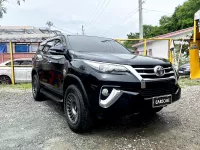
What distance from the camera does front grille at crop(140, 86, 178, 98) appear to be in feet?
10.4

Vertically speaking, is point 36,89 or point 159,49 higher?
point 159,49

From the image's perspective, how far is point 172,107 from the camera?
5125 mm

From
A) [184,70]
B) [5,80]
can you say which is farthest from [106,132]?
[184,70]

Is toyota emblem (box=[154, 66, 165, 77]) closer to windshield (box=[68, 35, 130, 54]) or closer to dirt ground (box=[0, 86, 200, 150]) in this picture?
dirt ground (box=[0, 86, 200, 150])

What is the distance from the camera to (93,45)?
4.52m

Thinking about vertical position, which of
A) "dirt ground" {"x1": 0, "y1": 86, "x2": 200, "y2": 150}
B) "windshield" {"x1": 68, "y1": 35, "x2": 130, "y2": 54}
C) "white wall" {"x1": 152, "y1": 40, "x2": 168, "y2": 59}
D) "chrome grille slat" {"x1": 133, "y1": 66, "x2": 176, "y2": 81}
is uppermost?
"white wall" {"x1": 152, "y1": 40, "x2": 168, "y2": 59}

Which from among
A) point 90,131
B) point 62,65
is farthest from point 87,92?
point 62,65

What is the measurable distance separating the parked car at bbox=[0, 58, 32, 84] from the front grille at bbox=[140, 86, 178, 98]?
7296mm

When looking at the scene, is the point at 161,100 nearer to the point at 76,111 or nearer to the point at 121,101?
the point at 121,101

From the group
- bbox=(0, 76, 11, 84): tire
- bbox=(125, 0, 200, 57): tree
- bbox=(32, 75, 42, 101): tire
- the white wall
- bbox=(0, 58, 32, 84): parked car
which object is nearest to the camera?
bbox=(32, 75, 42, 101): tire

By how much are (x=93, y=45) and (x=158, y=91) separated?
1.80 m

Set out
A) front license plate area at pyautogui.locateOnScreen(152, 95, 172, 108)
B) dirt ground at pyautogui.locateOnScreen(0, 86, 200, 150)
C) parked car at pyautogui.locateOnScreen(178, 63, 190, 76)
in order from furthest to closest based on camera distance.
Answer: parked car at pyautogui.locateOnScreen(178, 63, 190, 76) < front license plate area at pyautogui.locateOnScreen(152, 95, 172, 108) < dirt ground at pyautogui.locateOnScreen(0, 86, 200, 150)

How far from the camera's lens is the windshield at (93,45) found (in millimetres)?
Answer: 4262

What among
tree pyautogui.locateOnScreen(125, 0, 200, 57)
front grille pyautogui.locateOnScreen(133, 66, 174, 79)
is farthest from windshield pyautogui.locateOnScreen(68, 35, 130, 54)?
tree pyautogui.locateOnScreen(125, 0, 200, 57)
